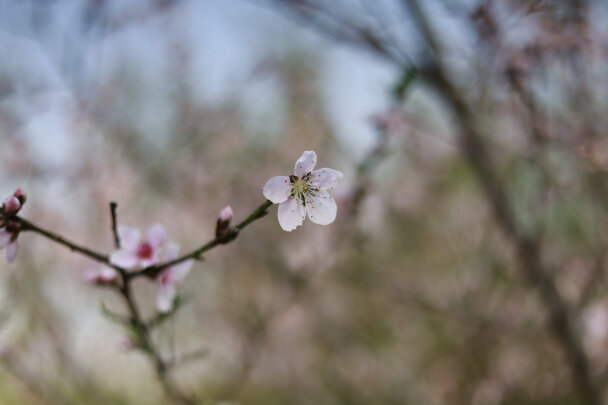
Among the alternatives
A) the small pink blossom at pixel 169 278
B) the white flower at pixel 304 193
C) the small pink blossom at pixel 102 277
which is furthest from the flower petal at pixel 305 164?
the small pink blossom at pixel 102 277

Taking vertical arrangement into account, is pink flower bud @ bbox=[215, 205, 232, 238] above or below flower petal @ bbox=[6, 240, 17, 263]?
above

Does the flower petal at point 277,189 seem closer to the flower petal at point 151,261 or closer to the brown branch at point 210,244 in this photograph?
the brown branch at point 210,244

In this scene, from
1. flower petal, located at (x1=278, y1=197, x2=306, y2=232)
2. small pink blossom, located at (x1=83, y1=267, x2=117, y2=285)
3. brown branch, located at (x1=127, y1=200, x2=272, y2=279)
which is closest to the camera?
brown branch, located at (x1=127, y1=200, x2=272, y2=279)

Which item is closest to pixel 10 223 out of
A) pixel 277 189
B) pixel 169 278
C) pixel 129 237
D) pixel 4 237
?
pixel 4 237

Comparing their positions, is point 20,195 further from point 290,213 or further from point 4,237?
point 290,213

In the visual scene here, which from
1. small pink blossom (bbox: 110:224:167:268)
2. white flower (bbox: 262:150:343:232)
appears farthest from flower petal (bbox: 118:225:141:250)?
white flower (bbox: 262:150:343:232)

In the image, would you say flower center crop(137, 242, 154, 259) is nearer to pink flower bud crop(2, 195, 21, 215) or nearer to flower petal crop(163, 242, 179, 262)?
flower petal crop(163, 242, 179, 262)

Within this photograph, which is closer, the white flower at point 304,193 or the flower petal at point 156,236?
the white flower at point 304,193

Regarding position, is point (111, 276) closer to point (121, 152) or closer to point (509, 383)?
point (121, 152)
